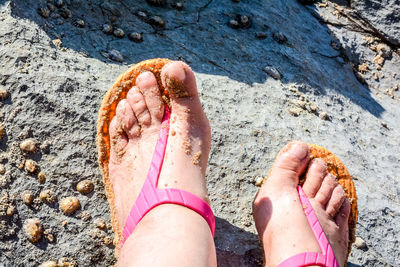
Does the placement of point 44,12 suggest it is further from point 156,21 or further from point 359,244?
point 359,244

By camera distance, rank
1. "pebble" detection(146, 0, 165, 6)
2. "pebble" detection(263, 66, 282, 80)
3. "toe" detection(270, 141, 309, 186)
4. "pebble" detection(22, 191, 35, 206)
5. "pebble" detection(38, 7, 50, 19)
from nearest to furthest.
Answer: "pebble" detection(22, 191, 35, 206) → "toe" detection(270, 141, 309, 186) → "pebble" detection(38, 7, 50, 19) → "pebble" detection(263, 66, 282, 80) → "pebble" detection(146, 0, 165, 6)

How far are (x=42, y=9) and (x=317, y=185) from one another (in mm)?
1868

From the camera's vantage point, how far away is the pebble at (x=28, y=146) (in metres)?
1.89

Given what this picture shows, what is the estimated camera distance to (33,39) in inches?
85.7

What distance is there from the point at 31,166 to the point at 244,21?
71.6 inches

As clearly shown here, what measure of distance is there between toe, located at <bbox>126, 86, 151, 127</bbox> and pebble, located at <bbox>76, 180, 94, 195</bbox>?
0.39 meters

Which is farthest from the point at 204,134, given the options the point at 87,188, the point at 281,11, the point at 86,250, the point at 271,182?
the point at 281,11

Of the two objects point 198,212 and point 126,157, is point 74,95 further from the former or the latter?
point 198,212

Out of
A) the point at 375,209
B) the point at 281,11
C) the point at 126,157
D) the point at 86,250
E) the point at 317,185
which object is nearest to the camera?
the point at 86,250

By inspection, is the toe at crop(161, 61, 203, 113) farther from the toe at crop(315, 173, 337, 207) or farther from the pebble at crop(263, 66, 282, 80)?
the pebble at crop(263, 66, 282, 80)

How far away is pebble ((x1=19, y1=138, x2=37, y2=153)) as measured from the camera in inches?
74.6

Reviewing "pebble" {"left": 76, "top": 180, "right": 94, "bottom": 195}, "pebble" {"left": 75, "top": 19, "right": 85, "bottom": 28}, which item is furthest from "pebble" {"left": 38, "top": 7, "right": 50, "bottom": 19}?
"pebble" {"left": 76, "top": 180, "right": 94, "bottom": 195}

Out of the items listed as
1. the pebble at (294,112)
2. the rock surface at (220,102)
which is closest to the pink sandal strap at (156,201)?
the rock surface at (220,102)

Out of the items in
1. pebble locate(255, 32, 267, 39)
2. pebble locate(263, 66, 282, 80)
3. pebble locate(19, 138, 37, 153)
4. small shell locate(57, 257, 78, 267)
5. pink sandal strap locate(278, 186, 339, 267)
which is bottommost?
small shell locate(57, 257, 78, 267)
